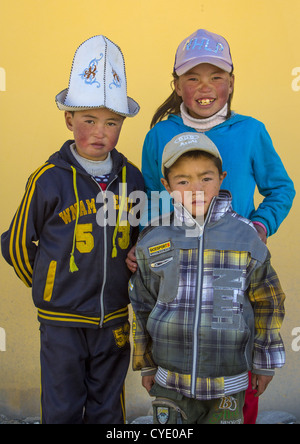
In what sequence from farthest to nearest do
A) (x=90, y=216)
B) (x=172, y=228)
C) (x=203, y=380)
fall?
(x=90, y=216) → (x=172, y=228) → (x=203, y=380)

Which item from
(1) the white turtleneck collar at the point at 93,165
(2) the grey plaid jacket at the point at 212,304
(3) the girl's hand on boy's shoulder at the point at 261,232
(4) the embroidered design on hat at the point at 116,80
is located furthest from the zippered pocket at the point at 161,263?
(4) the embroidered design on hat at the point at 116,80

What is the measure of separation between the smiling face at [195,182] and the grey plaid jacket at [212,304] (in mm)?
35

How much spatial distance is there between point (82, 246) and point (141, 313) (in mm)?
335

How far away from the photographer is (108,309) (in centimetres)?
211

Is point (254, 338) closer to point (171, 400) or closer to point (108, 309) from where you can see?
point (171, 400)

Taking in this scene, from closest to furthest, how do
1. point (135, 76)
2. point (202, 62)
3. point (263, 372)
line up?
point (263, 372) → point (202, 62) → point (135, 76)

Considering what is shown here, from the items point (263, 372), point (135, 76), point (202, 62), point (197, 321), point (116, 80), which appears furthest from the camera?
point (135, 76)

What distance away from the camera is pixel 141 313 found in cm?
198

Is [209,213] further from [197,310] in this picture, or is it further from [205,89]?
[205,89]

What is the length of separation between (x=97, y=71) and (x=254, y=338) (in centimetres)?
115

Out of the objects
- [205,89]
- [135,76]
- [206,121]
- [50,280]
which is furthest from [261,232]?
[135,76]

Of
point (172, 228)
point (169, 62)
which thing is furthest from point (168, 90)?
point (172, 228)

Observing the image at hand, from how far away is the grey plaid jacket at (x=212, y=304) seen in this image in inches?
71.0

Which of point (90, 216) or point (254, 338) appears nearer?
point (254, 338)
